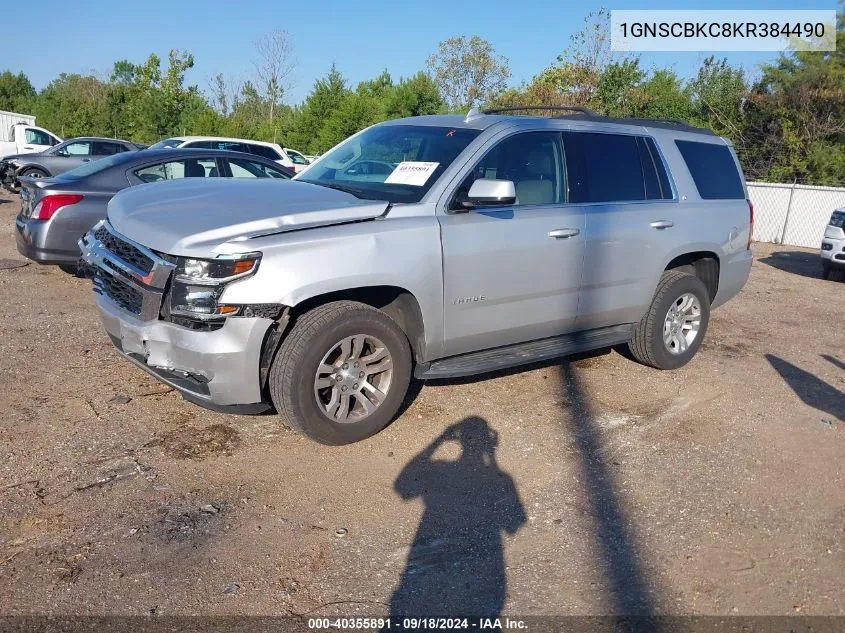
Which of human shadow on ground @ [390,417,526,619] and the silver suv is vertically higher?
the silver suv

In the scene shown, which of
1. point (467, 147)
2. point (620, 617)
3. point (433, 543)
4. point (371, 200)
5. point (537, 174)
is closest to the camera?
point (620, 617)

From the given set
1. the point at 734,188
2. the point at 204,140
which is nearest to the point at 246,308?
the point at 734,188

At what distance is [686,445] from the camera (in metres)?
4.89

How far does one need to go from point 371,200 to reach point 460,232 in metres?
0.59

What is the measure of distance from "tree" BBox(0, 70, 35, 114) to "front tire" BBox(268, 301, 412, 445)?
209 feet

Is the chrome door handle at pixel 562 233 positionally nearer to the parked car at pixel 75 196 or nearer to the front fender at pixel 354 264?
the front fender at pixel 354 264

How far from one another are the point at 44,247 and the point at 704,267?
6.39 meters

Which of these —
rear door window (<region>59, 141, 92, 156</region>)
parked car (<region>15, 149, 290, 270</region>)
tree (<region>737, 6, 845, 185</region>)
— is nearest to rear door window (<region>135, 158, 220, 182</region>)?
parked car (<region>15, 149, 290, 270</region>)

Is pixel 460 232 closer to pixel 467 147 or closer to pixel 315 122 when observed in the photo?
pixel 467 147

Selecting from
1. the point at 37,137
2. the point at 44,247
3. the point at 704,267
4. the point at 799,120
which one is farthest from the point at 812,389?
the point at 37,137

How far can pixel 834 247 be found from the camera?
39.7ft

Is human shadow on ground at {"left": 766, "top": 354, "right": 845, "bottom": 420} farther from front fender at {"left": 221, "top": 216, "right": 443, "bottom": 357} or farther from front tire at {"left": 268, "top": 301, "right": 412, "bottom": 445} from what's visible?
front tire at {"left": 268, "top": 301, "right": 412, "bottom": 445}

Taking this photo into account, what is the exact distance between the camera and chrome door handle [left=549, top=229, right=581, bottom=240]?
520 centimetres

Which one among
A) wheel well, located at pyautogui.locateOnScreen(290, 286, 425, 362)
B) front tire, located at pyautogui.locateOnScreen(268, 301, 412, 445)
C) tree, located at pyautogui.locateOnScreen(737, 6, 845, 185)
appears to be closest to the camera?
front tire, located at pyautogui.locateOnScreen(268, 301, 412, 445)
